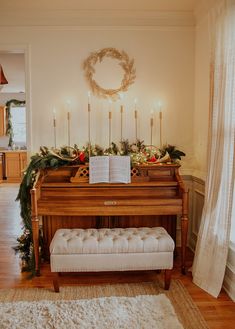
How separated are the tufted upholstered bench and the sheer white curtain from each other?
367 mm

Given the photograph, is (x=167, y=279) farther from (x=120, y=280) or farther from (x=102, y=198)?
(x=102, y=198)

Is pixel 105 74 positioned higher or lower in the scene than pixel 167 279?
higher

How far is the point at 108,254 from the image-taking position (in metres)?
2.69

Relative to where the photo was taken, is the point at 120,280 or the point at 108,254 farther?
the point at 120,280

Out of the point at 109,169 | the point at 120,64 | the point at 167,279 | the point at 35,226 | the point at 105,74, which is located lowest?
the point at 167,279

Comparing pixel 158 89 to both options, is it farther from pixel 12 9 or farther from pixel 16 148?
pixel 16 148

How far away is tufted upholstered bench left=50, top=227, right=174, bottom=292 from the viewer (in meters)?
2.67

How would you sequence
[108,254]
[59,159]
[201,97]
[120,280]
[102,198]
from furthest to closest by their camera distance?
[201,97], [59,159], [102,198], [120,280], [108,254]

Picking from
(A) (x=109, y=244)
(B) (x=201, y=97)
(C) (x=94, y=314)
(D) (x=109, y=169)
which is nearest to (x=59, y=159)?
(D) (x=109, y=169)

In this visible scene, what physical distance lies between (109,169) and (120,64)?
53.1 inches

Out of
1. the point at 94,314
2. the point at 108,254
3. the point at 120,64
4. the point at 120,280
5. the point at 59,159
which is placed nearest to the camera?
the point at 94,314

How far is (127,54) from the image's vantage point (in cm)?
371

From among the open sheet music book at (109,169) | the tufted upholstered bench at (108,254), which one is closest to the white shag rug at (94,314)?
the tufted upholstered bench at (108,254)

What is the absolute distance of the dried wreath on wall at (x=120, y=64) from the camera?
3.68 metres
